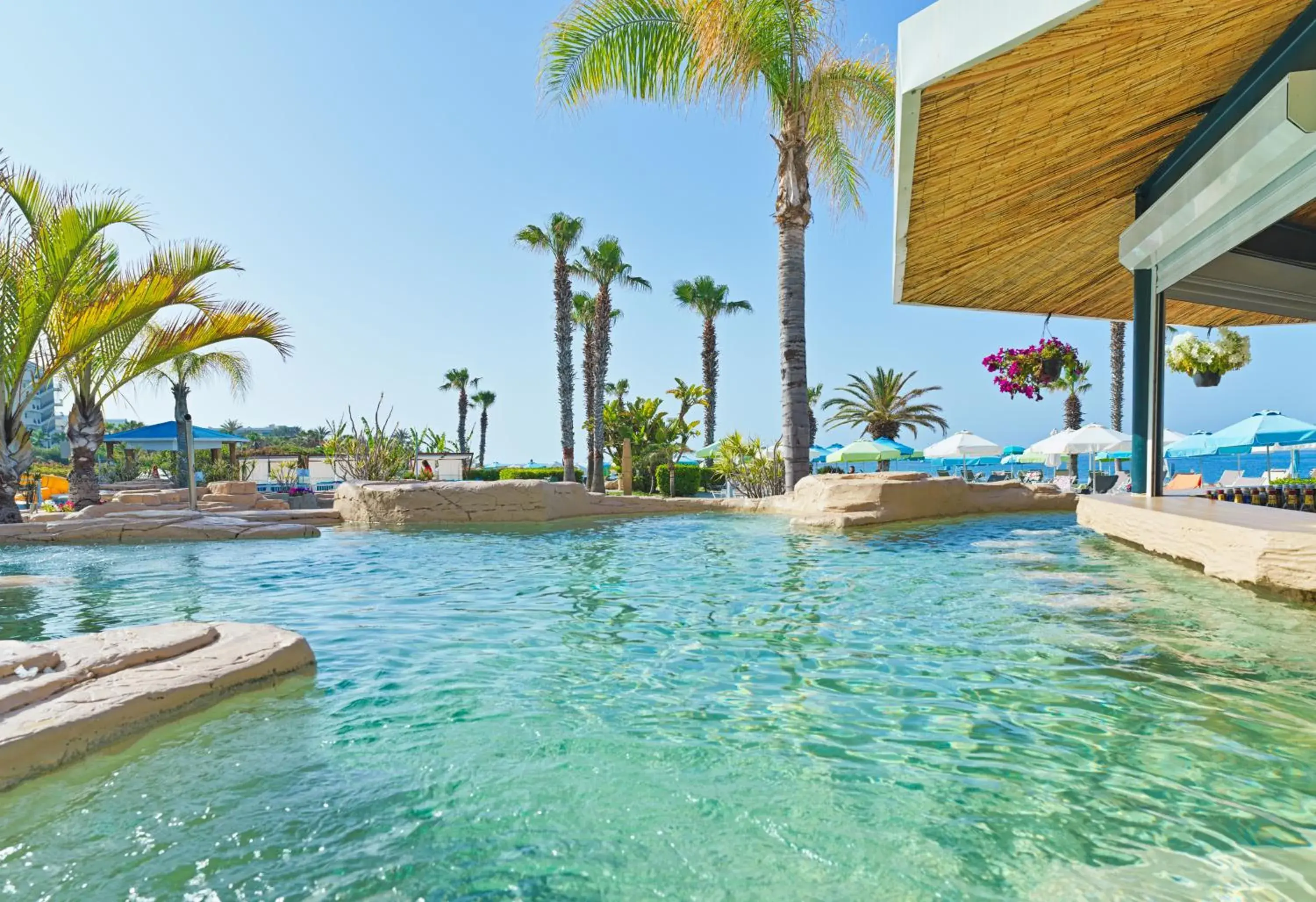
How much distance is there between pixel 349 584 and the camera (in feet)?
20.4

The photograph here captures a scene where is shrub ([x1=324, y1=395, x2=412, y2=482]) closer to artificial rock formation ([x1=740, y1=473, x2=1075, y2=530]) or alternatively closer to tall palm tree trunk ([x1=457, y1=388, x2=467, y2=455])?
artificial rock formation ([x1=740, y1=473, x2=1075, y2=530])

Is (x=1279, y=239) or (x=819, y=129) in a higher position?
(x=819, y=129)

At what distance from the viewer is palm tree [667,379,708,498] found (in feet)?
74.3

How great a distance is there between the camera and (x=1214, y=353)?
8570mm

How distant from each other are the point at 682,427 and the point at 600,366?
12.3ft

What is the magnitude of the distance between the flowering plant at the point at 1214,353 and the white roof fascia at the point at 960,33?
6440 mm

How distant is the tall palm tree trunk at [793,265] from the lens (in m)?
11.9

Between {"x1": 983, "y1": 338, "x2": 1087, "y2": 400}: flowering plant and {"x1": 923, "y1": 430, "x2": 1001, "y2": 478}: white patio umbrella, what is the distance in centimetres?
1287

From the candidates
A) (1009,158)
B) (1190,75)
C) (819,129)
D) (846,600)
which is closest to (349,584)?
(846,600)

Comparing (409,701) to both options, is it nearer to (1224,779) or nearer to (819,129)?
(1224,779)

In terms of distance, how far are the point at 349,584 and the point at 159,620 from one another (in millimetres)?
1523

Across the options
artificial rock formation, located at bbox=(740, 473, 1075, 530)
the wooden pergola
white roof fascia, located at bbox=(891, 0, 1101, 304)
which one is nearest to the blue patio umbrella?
artificial rock formation, located at bbox=(740, 473, 1075, 530)

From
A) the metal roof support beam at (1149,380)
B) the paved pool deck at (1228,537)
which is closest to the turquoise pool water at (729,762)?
the paved pool deck at (1228,537)

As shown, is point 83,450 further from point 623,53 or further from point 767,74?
point 767,74
